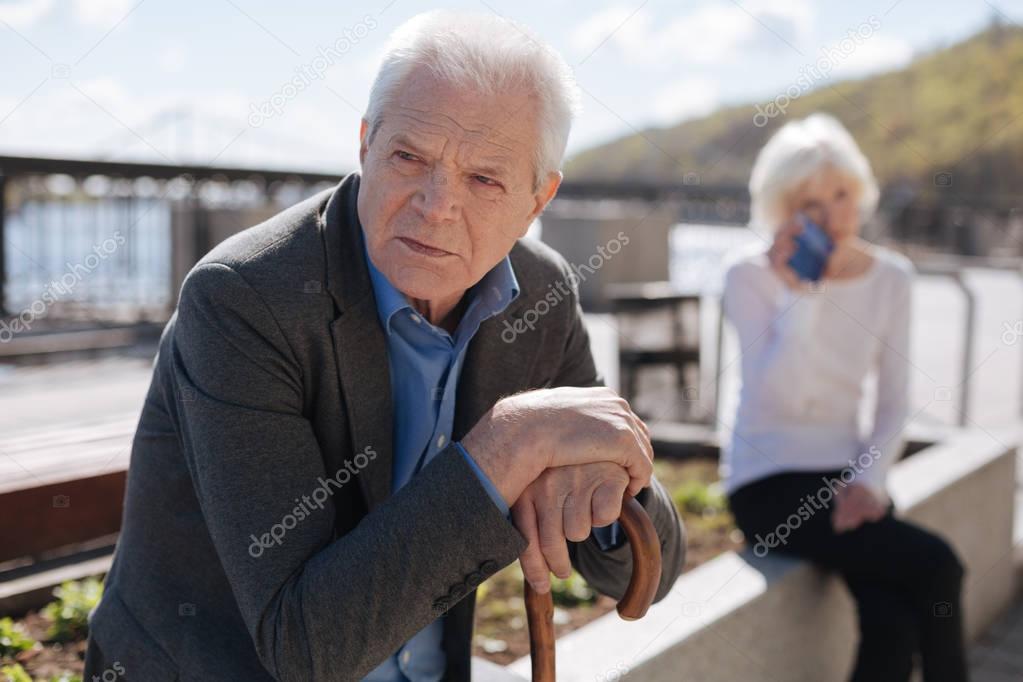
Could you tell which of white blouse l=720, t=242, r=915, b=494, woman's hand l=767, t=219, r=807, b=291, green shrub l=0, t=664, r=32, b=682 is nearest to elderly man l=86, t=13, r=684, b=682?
green shrub l=0, t=664, r=32, b=682

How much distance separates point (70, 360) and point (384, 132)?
20.8 feet

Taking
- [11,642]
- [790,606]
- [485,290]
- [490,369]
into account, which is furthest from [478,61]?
[790,606]

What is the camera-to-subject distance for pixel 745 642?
8.90 ft

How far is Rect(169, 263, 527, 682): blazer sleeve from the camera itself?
131 centimetres

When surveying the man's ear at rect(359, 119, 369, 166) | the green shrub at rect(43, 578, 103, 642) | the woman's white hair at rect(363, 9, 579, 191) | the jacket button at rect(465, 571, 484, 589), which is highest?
the woman's white hair at rect(363, 9, 579, 191)

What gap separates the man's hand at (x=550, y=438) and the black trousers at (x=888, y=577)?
1.79m

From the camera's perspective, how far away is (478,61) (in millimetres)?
1461

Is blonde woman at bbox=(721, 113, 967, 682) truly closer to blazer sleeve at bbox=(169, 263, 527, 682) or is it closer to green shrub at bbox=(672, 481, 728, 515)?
green shrub at bbox=(672, 481, 728, 515)

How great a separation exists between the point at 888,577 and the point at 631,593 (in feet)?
5.81

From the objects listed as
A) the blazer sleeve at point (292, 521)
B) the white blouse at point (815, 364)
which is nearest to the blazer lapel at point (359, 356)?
the blazer sleeve at point (292, 521)

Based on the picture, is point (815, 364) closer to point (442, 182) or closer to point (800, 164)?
point (800, 164)

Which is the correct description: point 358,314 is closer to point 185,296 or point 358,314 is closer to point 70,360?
point 185,296

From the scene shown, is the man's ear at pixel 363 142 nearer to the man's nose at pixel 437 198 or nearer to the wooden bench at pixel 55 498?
the man's nose at pixel 437 198

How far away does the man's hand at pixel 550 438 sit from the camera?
137 centimetres
